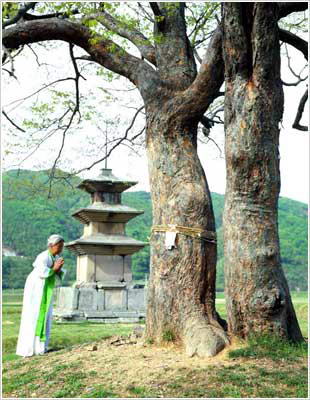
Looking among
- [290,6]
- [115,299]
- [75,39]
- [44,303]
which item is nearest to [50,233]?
[115,299]

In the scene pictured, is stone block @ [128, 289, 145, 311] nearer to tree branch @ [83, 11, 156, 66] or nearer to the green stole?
the green stole

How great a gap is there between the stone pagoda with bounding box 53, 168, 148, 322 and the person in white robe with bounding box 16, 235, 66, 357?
25.7 feet

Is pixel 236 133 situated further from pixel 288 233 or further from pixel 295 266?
pixel 288 233

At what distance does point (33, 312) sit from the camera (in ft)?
24.6

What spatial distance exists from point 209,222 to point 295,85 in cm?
400

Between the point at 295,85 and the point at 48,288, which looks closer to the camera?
the point at 48,288

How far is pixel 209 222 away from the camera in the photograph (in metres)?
6.93

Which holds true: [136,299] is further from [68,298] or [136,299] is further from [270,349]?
[270,349]

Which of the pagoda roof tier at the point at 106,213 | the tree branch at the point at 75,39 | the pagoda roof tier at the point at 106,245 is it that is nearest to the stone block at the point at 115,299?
the pagoda roof tier at the point at 106,245

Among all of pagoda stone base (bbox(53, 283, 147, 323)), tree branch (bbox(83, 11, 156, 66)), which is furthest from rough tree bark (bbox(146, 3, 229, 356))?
pagoda stone base (bbox(53, 283, 147, 323))

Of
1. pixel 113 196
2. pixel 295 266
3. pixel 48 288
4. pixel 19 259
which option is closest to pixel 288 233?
pixel 295 266

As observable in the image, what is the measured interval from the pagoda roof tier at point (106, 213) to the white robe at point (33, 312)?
858 cm

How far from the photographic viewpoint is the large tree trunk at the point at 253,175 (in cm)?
609

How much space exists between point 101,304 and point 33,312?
8.44 m
